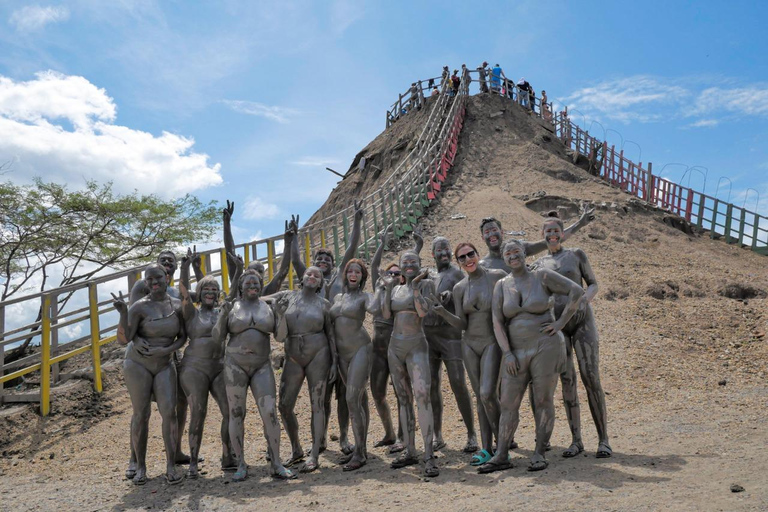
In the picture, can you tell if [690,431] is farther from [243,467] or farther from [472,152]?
[472,152]

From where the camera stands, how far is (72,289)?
960cm

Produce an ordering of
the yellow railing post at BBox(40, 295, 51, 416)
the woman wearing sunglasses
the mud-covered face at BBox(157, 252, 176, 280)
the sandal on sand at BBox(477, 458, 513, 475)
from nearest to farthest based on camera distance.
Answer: the sandal on sand at BBox(477, 458, 513, 475)
the woman wearing sunglasses
the mud-covered face at BBox(157, 252, 176, 280)
the yellow railing post at BBox(40, 295, 51, 416)

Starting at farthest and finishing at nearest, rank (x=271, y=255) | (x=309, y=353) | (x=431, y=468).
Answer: (x=271, y=255)
(x=309, y=353)
(x=431, y=468)

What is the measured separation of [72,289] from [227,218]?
3.18 metres

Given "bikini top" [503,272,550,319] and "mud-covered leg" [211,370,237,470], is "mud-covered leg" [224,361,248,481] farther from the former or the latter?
"bikini top" [503,272,550,319]

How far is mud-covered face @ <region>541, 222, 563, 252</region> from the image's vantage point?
661 centimetres

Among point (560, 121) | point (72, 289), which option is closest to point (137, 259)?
point (72, 289)

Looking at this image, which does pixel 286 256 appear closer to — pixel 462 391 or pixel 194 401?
pixel 194 401

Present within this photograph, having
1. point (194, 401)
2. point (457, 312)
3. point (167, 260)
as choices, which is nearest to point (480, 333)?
point (457, 312)

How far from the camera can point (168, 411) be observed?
21.2 ft

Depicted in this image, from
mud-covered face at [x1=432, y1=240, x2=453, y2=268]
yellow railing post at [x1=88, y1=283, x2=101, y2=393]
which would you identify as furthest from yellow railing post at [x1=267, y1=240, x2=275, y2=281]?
mud-covered face at [x1=432, y1=240, x2=453, y2=268]

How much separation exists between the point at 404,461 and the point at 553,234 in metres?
2.58

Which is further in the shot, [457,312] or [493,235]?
[493,235]

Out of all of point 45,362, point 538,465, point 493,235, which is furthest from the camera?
point 45,362
